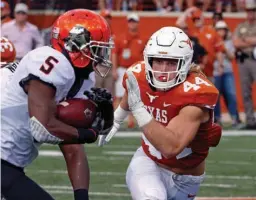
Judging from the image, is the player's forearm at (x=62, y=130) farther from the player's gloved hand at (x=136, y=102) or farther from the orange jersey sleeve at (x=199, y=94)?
the orange jersey sleeve at (x=199, y=94)

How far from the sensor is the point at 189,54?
4.92 meters

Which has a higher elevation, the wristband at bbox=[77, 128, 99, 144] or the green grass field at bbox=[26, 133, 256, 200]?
the wristband at bbox=[77, 128, 99, 144]

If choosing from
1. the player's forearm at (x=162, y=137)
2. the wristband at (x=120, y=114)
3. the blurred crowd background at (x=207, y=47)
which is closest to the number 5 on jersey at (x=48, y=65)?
the player's forearm at (x=162, y=137)

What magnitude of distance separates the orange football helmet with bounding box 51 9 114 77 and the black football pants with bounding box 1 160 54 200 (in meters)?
0.61

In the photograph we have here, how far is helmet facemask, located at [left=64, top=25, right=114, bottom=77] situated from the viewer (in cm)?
444

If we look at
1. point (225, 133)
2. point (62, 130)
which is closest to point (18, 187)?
point (62, 130)

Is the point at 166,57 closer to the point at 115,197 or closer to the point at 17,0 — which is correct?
the point at 115,197

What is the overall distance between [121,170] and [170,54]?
358 cm

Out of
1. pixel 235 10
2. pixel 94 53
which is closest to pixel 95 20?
pixel 94 53

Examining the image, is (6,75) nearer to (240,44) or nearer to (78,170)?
(78,170)

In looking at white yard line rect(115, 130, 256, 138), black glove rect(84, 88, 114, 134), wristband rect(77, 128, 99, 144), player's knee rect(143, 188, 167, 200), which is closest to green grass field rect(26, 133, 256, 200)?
white yard line rect(115, 130, 256, 138)

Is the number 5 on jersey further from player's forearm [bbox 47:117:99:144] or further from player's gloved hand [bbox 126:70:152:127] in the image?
player's gloved hand [bbox 126:70:152:127]

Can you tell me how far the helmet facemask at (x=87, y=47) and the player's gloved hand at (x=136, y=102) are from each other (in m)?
0.16

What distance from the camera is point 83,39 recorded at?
449cm
